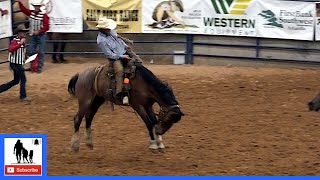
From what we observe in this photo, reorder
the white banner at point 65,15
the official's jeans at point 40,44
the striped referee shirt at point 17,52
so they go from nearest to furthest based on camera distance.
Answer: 1. the striped referee shirt at point 17,52
2. the official's jeans at point 40,44
3. the white banner at point 65,15

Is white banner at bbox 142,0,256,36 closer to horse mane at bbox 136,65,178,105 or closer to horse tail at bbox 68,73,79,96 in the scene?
horse tail at bbox 68,73,79,96

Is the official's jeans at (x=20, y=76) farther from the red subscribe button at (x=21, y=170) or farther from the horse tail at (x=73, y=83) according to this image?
the red subscribe button at (x=21, y=170)

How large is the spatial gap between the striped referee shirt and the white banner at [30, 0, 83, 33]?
3472mm

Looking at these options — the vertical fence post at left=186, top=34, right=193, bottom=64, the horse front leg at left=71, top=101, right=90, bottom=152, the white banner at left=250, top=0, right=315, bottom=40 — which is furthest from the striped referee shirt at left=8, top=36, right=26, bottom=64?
the white banner at left=250, top=0, right=315, bottom=40

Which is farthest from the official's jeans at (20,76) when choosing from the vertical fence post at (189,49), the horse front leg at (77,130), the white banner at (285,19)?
the white banner at (285,19)

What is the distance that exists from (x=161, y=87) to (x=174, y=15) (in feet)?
25.9

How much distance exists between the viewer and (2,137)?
24.2 ft

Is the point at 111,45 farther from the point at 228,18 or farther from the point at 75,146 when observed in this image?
the point at 228,18

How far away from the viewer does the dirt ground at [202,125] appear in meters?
9.55

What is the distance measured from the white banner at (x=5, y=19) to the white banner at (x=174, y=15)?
122 inches

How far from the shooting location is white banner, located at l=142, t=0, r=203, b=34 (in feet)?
57.0

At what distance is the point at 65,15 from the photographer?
1736cm

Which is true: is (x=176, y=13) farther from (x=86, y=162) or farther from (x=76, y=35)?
(x=86, y=162)

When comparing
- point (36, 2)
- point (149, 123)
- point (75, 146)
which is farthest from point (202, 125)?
point (36, 2)
